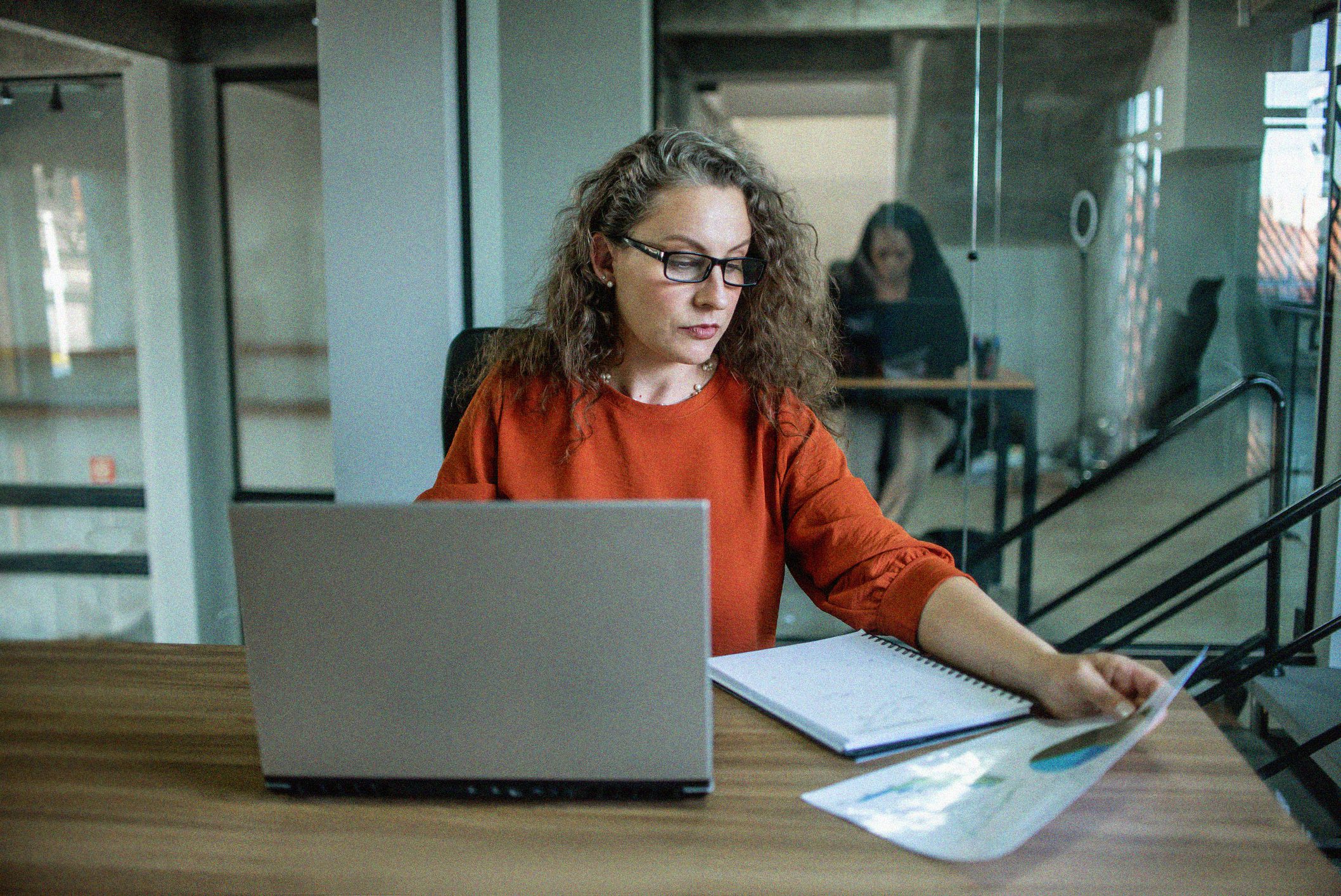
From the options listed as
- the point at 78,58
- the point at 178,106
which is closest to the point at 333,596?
the point at 78,58

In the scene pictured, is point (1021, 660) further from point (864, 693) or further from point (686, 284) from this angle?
point (686, 284)

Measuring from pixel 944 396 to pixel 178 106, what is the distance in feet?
9.42

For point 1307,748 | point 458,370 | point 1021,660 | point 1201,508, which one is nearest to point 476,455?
point 458,370

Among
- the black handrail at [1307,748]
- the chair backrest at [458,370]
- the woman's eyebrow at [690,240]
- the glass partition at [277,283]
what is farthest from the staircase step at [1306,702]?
the glass partition at [277,283]

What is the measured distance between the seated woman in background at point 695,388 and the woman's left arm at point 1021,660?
5.5 inches

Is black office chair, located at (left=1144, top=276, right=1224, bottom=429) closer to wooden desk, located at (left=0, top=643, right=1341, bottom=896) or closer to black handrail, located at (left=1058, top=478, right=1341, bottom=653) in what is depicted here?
black handrail, located at (left=1058, top=478, right=1341, bottom=653)

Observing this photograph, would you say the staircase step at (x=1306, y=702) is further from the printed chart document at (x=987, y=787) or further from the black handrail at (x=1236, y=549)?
the printed chart document at (x=987, y=787)

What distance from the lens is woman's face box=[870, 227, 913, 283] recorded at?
366 cm

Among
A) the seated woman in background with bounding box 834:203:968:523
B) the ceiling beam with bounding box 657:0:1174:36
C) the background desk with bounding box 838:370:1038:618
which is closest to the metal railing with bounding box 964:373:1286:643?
the background desk with bounding box 838:370:1038:618

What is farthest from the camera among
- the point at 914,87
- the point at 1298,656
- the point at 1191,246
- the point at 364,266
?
the point at 914,87

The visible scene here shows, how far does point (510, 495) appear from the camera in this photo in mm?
1521

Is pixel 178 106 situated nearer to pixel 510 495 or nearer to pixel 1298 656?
pixel 510 495

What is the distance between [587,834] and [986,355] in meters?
3.01

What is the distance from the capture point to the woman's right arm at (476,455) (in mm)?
1512
